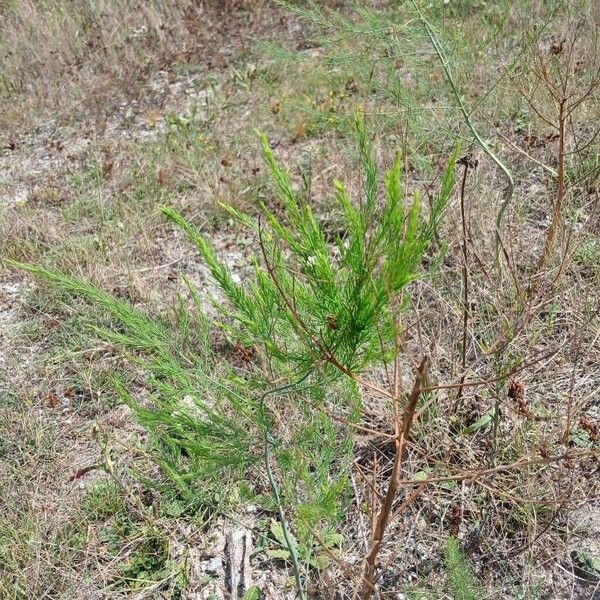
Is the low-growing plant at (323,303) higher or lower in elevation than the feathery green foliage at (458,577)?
higher

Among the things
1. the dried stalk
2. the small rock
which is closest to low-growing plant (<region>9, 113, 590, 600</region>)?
the dried stalk

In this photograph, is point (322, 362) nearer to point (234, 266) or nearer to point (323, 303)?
point (323, 303)

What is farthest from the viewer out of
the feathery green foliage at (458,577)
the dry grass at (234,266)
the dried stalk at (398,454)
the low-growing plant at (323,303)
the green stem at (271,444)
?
the dry grass at (234,266)

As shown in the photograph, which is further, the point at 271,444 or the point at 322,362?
the point at 271,444

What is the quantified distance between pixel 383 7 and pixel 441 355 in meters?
3.94

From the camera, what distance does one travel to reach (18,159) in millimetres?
4828

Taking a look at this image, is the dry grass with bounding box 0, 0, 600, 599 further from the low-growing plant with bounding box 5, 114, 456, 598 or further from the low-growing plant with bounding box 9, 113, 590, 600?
the low-growing plant with bounding box 5, 114, 456, 598

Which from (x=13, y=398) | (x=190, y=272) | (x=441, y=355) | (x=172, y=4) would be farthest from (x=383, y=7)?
(x=13, y=398)

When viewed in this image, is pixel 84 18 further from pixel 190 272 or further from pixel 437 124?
pixel 437 124

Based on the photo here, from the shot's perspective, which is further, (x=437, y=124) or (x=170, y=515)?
(x=437, y=124)

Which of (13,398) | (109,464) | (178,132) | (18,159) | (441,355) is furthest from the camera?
(18,159)

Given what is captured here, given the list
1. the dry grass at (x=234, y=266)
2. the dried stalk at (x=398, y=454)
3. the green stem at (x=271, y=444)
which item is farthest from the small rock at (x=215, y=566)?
the dried stalk at (x=398, y=454)

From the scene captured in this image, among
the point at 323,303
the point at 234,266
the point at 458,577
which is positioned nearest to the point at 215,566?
the point at 458,577

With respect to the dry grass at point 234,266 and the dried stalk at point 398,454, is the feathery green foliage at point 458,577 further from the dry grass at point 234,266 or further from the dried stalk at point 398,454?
the dried stalk at point 398,454
